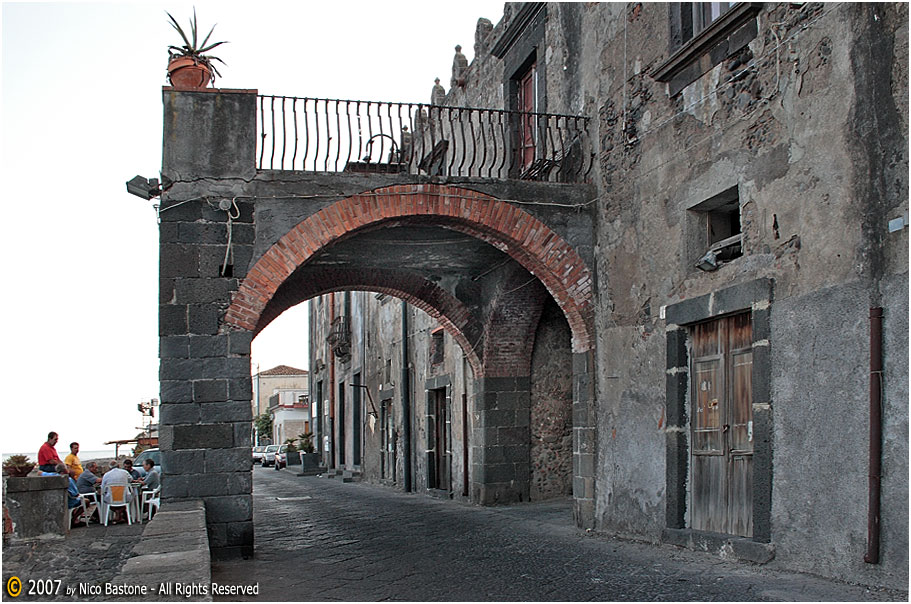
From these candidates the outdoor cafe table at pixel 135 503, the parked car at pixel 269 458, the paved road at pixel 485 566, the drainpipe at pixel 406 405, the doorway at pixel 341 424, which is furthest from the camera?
the parked car at pixel 269 458

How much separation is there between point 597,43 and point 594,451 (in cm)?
453

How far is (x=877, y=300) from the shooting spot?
19.8ft

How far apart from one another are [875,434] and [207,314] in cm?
613

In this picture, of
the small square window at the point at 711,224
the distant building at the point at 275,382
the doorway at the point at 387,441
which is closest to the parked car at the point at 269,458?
the doorway at the point at 387,441

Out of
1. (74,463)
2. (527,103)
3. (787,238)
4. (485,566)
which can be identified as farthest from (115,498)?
(787,238)

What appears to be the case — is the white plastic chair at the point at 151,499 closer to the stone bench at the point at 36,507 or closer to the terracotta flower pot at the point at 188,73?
the stone bench at the point at 36,507

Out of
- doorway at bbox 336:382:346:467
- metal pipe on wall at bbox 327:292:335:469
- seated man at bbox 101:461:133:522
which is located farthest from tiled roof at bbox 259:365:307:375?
seated man at bbox 101:461:133:522

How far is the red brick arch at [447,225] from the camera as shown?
30.2 ft

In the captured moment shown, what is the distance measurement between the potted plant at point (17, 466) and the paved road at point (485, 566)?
10.2ft

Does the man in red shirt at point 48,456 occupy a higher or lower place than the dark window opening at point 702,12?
lower


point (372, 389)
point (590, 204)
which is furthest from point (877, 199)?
point (372, 389)

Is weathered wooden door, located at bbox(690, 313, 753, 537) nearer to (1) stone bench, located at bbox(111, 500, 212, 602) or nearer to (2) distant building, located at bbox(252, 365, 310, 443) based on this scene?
(1) stone bench, located at bbox(111, 500, 212, 602)

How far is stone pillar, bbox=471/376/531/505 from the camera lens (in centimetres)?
1317

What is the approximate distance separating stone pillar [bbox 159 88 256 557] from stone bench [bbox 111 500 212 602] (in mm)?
1268
